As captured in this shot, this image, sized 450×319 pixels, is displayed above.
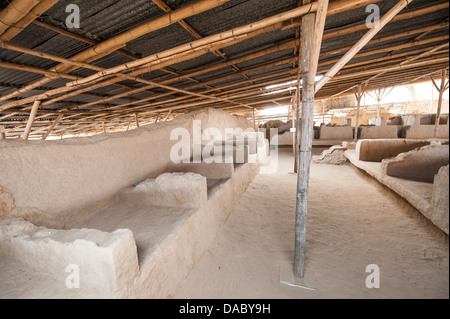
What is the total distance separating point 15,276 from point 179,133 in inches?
132

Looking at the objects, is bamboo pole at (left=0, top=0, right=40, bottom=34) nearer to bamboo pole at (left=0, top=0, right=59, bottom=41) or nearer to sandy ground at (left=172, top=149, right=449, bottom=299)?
bamboo pole at (left=0, top=0, right=59, bottom=41)

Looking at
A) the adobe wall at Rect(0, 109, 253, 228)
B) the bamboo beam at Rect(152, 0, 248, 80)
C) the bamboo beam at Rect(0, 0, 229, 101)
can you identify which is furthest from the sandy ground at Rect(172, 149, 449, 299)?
the bamboo beam at Rect(152, 0, 248, 80)

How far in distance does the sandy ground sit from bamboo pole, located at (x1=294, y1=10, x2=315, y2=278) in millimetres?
284

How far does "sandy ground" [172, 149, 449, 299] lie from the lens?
167cm

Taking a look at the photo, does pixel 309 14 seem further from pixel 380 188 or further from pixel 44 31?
pixel 380 188

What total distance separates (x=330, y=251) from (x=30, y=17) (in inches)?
177

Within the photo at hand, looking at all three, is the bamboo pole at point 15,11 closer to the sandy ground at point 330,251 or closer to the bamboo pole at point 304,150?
the bamboo pole at point 304,150

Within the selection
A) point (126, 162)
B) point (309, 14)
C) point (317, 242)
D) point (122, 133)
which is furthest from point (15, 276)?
point (309, 14)

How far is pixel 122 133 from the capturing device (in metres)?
3.20

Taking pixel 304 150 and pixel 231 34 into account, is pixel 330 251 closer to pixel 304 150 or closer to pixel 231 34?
pixel 304 150

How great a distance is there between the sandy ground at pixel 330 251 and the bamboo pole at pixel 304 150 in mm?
284

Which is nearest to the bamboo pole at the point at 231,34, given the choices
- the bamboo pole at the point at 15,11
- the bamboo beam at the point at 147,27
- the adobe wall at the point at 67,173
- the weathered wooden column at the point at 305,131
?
the weathered wooden column at the point at 305,131

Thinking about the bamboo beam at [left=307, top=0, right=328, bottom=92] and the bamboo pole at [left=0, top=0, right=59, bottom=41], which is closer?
the bamboo beam at [left=307, top=0, right=328, bottom=92]

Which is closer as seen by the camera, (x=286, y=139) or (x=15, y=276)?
(x=15, y=276)
